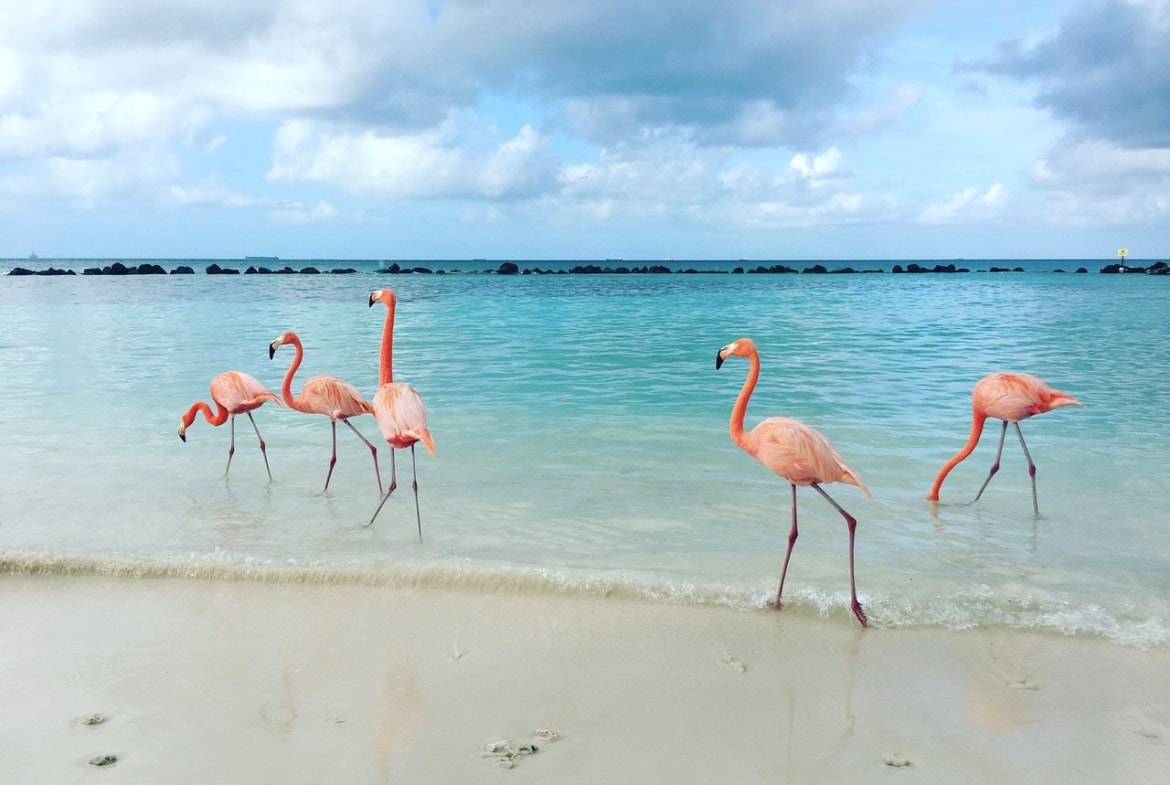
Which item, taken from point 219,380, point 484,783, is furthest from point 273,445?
point 484,783

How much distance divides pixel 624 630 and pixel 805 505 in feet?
9.89

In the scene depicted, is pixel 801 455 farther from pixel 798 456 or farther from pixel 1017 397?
pixel 1017 397

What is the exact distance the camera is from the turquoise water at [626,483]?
550 cm

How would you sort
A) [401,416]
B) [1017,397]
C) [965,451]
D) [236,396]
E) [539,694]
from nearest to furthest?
[539,694] < [401,416] < [1017,397] < [965,451] < [236,396]

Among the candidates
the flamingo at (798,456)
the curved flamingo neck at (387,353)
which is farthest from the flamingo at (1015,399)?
the curved flamingo neck at (387,353)

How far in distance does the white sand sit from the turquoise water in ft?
1.32

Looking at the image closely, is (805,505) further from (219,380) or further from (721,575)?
(219,380)

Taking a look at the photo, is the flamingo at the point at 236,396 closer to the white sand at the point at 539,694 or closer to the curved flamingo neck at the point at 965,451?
the white sand at the point at 539,694

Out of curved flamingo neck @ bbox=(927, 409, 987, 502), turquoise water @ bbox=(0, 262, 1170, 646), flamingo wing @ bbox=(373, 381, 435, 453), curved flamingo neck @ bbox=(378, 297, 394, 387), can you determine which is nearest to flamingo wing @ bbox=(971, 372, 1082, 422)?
curved flamingo neck @ bbox=(927, 409, 987, 502)

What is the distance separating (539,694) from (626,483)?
406 cm

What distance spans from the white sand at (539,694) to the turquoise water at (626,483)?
40cm

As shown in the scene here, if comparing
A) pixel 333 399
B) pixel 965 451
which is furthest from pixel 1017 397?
pixel 333 399

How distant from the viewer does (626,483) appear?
793 cm

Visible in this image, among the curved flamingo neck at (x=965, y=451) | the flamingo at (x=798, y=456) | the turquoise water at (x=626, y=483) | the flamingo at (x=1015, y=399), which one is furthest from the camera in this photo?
the curved flamingo neck at (x=965, y=451)
